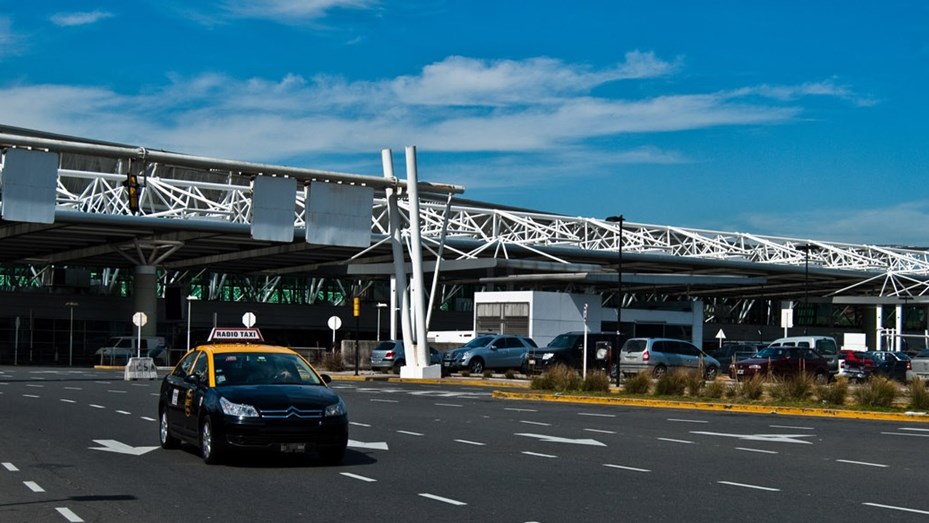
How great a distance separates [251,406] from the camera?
1455 cm

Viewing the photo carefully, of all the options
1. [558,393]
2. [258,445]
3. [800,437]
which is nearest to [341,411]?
[258,445]

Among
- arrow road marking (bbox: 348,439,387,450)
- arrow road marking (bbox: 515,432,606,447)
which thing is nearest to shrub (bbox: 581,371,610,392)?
arrow road marking (bbox: 515,432,606,447)

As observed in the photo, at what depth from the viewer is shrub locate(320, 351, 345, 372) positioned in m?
54.0

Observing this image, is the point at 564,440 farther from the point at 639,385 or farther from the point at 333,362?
the point at 333,362

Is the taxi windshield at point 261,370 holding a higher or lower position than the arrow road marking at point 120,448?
higher

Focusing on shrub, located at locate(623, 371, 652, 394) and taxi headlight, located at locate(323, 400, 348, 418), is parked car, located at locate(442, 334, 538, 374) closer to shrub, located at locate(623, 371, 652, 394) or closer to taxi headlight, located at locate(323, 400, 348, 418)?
shrub, located at locate(623, 371, 652, 394)

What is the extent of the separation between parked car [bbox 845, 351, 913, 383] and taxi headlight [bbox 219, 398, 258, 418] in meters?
34.1

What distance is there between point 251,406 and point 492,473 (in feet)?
9.85

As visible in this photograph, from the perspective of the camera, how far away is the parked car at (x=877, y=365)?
45.1 m

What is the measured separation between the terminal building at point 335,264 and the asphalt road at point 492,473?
14.3m

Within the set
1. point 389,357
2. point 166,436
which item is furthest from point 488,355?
point 166,436

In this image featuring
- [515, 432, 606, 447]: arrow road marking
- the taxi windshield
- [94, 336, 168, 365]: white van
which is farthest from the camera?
[94, 336, 168, 365]: white van

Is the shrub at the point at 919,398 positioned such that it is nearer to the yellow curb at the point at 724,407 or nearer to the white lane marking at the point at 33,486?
the yellow curb at the point at 724,407

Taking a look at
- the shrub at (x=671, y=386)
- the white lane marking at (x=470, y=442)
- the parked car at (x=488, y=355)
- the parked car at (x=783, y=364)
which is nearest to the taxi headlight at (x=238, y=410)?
the white lane marking at (x=470, y=442)
